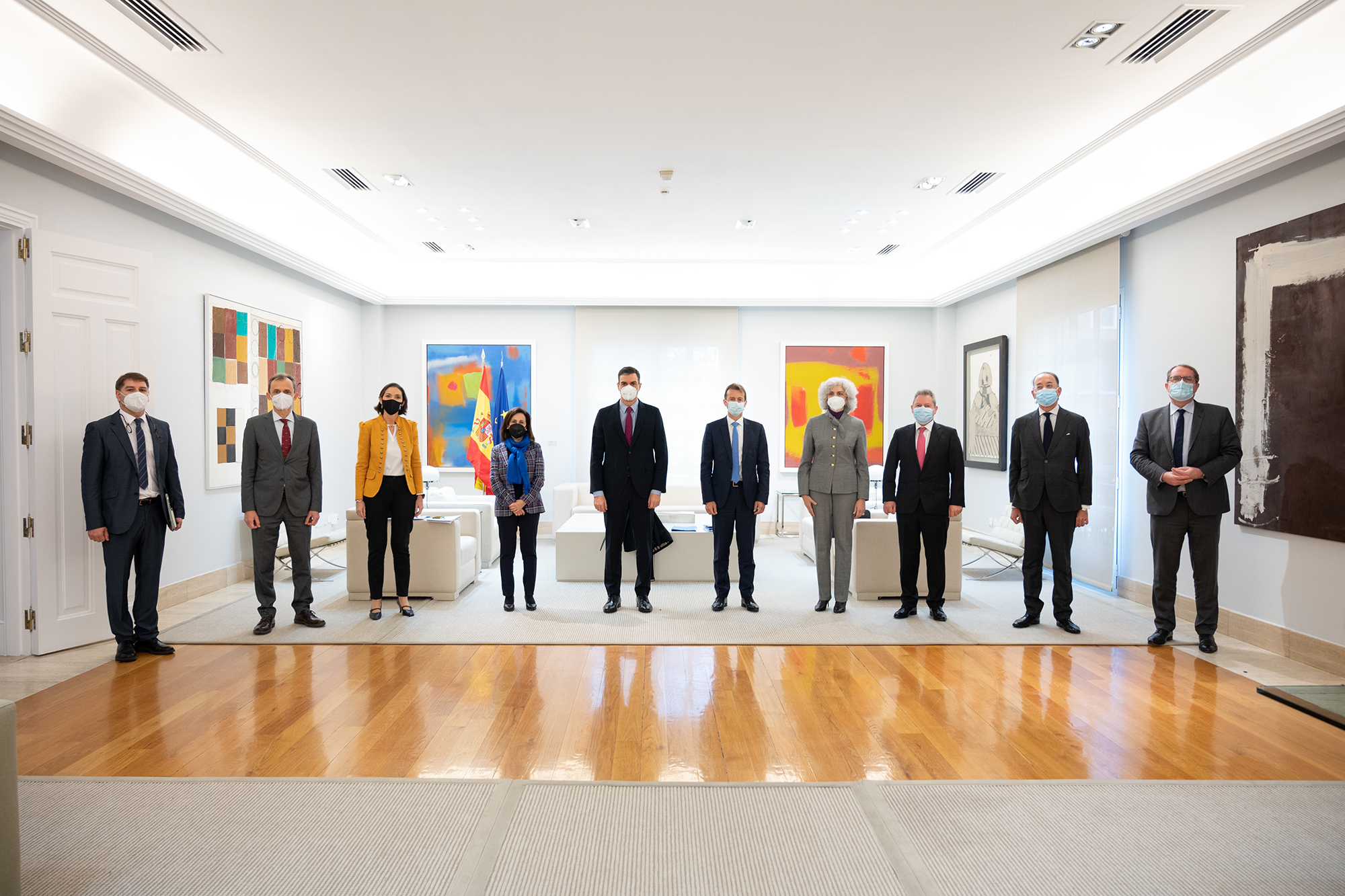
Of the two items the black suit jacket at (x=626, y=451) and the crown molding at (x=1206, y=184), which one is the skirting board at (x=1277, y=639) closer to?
the crown molding at (x=1206, y=184)

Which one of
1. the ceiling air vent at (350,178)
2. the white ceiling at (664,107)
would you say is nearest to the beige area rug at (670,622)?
the white ceiling at (664,107)

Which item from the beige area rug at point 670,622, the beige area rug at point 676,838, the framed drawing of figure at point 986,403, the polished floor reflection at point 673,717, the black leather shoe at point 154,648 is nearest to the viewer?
the beige area rug at point 676,838

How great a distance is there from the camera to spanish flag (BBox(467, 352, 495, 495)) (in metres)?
9.74

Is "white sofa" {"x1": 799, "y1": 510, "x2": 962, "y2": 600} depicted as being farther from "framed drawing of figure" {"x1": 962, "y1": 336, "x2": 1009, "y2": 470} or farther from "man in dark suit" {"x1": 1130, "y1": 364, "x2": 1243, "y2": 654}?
"framed drawing of figure" {"x1": 962, "y1": 336, "x2": 1009, "y2": 470}

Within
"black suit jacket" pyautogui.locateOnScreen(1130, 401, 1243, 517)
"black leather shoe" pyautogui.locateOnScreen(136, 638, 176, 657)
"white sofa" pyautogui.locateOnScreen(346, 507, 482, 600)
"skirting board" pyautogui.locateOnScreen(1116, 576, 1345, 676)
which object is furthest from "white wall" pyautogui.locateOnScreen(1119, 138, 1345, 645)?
"black leather shoe" pyautogui.locateOnScreen(136, 638, 176, 657)

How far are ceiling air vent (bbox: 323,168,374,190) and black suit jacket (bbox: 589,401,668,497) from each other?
10.1 ft

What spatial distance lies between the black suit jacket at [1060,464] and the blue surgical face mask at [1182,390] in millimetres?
530

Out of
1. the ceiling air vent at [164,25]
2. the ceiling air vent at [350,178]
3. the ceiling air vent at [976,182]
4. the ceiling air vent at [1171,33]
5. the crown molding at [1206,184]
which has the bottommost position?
the crown molding at [1206,184]

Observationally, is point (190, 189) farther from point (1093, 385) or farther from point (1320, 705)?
point (1093, 385)

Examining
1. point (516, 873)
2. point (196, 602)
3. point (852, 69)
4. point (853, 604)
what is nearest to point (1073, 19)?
point (852, 69)

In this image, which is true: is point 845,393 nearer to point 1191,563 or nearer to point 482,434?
Answer: point 1191,563

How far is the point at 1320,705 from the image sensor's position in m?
1.75

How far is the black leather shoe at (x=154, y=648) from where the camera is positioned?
4.39 metres

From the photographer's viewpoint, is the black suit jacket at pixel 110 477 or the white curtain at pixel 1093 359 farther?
the white curtain at pixel 1093 359
